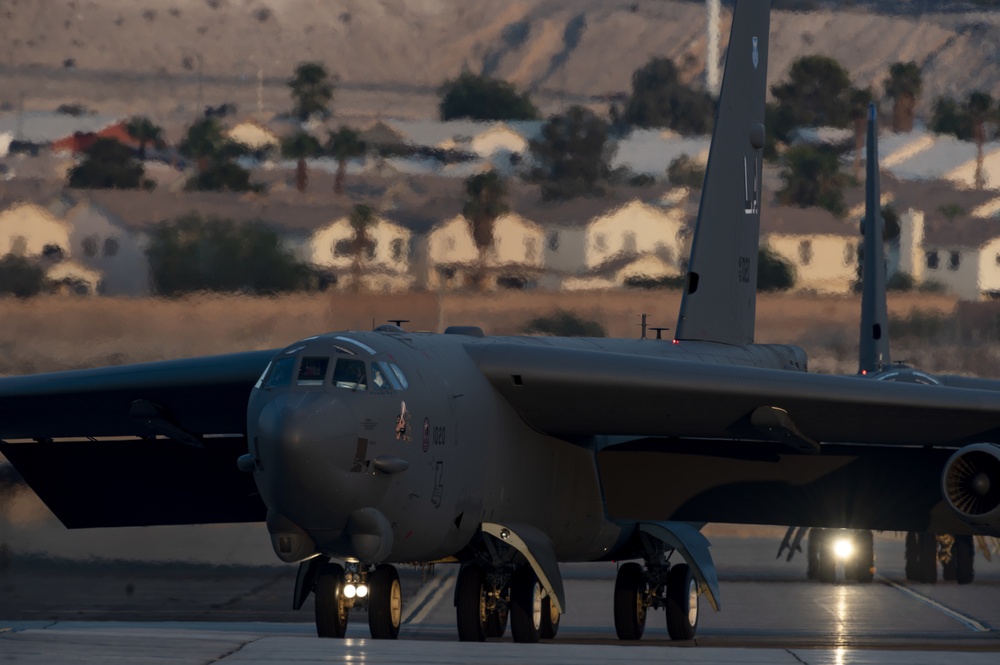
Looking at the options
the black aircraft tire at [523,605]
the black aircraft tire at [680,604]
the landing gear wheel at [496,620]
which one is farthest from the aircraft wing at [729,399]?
the black aircraft tire at [680,604]

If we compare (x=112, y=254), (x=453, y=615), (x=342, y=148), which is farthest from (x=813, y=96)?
(x=453, y=615)

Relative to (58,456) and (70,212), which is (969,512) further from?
(70,212)

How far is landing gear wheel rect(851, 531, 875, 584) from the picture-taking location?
30.0m

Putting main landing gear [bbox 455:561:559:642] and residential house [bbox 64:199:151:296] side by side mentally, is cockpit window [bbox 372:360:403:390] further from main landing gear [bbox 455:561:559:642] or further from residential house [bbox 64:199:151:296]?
residential house [bbox 64:199:151:296]

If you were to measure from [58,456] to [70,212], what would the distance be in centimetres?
884

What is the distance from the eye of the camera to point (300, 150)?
3098cm

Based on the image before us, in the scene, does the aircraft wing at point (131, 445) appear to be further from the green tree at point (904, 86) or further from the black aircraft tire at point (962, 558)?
the green tree at point (904, 86)

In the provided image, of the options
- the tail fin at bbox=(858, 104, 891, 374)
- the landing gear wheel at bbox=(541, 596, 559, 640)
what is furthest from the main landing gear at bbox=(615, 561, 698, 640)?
the tail fin at bbox=(858, 104, 891, 374)

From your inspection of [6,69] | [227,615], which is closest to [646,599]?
[227,615]

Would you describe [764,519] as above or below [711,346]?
below

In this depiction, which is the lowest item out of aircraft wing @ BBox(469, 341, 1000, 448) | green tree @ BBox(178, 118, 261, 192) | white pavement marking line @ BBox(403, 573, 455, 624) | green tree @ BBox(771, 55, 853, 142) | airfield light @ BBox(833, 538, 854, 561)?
white pavement marking line @ BBox(403, 573, 455, 624)

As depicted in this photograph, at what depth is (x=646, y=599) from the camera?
19.1 m

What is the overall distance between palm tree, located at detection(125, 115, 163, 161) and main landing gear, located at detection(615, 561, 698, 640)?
14.6m

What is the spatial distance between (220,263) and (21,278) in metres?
3.22
